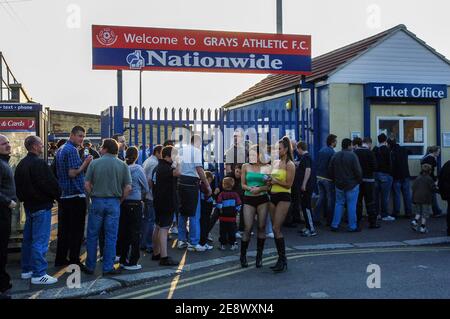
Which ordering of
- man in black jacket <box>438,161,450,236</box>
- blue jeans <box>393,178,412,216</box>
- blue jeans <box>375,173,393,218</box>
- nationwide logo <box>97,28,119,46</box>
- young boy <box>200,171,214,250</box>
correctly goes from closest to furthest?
young boy <box>200,171,214,250</box> < man in black jacket <box>438,161,450,236</box> < nationwide logo <box>97,28,119,46</box> < blue jeans <box>375,173,393,218</box> < blue jeans <box>393,178,412,216</box>

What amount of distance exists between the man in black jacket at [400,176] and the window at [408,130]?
0.78 meters

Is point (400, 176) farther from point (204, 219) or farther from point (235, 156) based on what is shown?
point (204, 219)

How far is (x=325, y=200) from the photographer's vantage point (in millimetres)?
12133

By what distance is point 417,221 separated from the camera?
11047 millimetres

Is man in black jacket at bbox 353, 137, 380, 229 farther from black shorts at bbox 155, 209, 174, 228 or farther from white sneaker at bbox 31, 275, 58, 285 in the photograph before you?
white sneaker at bbox 31, 275, 58, 285

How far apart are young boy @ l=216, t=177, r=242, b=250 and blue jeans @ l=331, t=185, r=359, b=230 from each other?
2854mm

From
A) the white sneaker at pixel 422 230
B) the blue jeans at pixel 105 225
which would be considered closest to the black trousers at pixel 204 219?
the blue jeans at pixel 105 225

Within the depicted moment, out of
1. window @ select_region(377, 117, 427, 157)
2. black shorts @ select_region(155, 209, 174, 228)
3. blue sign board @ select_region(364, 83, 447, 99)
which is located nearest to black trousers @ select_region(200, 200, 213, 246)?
black shorts @ select_region(155, 209, 174, 228)

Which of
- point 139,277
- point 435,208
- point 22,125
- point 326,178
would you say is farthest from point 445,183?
point 22,125

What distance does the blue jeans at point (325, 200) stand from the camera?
11844 millimetres

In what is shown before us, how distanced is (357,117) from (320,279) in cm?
696

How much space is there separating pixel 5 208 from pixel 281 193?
3770 mm

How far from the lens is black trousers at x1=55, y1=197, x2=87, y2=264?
8.02 m
